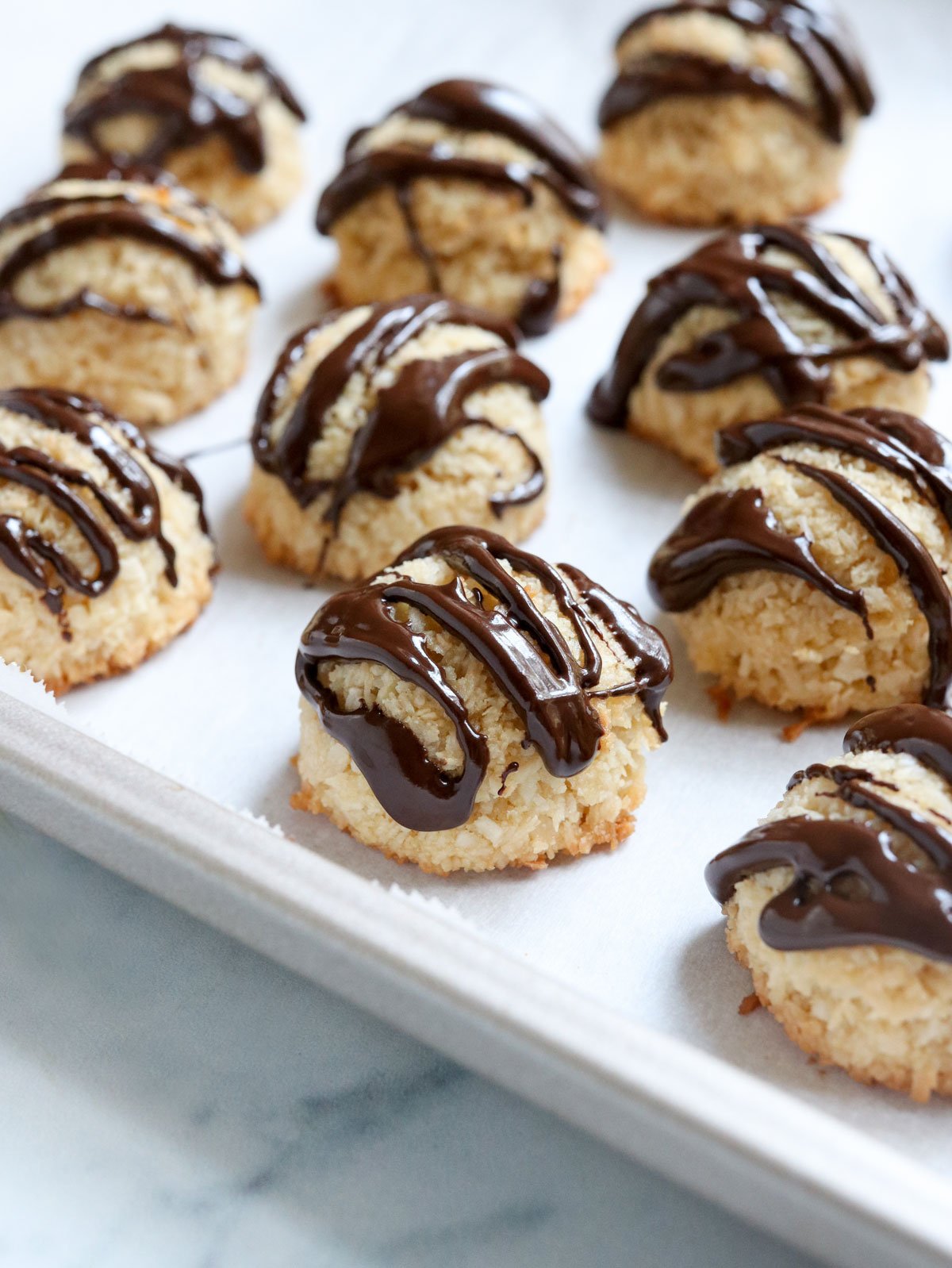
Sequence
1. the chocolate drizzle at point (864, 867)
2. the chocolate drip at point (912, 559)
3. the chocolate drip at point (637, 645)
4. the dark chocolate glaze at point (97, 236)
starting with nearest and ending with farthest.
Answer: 1. the chocolate drizzle at point (864, 867)
2. the chocolate drip at point (637, 645)
3. the chocolate drip at point (912, 559)
4. the dark chocolate glaze at point (97, 236)

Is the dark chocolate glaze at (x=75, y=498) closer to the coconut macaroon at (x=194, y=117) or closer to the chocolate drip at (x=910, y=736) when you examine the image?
the coconut macaroon at (x=194, y=117)

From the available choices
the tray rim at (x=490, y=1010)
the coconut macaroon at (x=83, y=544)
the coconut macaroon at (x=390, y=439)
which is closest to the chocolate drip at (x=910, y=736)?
the tray rim at (x=490, y=1010)

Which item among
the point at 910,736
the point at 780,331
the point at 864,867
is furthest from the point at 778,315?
the point at 864,867

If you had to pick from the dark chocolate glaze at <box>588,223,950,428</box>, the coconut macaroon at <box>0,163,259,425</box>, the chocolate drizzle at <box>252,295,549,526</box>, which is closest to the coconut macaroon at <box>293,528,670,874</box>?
the chocolate drizzle at <box>252,295,549,526</box>

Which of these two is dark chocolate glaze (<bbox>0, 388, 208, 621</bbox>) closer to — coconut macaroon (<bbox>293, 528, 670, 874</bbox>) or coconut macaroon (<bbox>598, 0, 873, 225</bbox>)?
coconut macaroon (<bbox>293, 528, 670, 874</bbox>)

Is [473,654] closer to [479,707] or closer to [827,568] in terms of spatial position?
[479,707]

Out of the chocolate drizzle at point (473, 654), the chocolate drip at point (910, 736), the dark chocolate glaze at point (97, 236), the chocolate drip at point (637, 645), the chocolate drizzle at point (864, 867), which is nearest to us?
the chocolate drizzle at point (864, 867)
